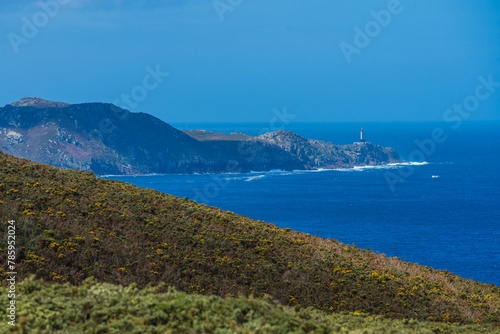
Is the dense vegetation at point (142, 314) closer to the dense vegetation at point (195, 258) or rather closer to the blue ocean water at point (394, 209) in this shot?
the dense vegetation at point (195, 258)

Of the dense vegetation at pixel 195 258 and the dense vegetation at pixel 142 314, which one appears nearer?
the dense vegetation at pixel 142 314

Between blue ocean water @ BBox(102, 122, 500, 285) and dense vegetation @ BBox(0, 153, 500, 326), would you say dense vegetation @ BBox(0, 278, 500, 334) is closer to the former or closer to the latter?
dense vegetation @ BBox(0, 153, 500, 326)

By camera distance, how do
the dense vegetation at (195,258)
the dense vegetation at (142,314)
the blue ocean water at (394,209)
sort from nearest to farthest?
the dense vegetation at (142,314)
the dense vegetation at (195,258)
the blue ocean water at (394,209)

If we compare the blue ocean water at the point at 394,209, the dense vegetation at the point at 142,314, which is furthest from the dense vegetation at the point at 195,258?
the blue ocean water at the point at 394,209

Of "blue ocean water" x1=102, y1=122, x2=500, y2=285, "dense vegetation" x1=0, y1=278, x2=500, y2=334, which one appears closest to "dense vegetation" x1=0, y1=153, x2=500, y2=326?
"dense vegetation" x1=0, y1=278, x2=500, y2=334

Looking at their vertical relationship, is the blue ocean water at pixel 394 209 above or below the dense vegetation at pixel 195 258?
below

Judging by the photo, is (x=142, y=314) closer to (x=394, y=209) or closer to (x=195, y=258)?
(x=195, y=258)
